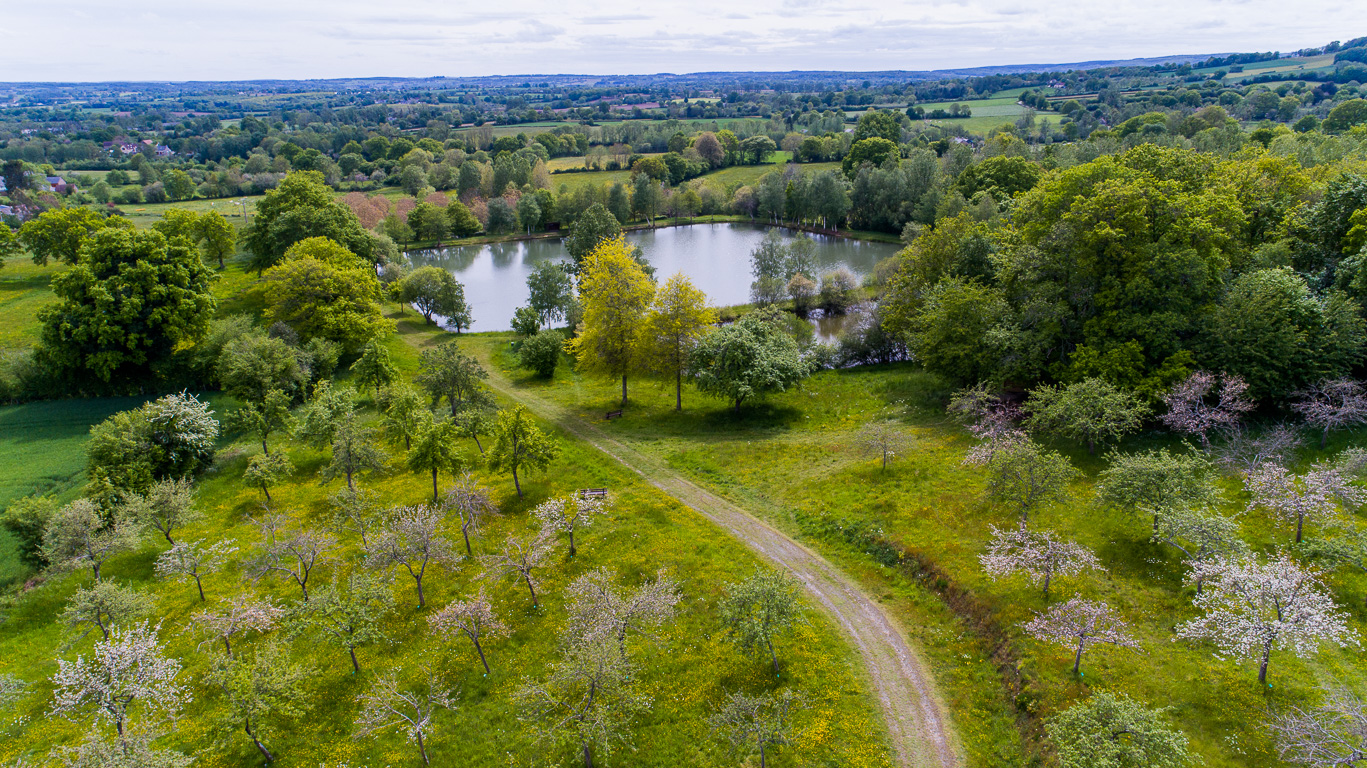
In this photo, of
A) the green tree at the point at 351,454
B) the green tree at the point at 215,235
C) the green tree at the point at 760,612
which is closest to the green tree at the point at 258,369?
the green tree at the point at 351,454

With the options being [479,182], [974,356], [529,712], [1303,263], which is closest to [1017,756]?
[529,712]

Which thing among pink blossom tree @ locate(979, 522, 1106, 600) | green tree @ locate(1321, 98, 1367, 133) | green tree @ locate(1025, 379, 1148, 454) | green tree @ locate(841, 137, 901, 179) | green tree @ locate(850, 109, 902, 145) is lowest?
pink blossom tree @ locate(979, 522, 1106, 600)

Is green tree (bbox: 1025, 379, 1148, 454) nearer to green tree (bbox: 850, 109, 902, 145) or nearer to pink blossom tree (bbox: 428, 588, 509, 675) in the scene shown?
pink blossom tree (bbox: 428, 588, 509, 675)

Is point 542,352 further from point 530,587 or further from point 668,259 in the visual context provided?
point 668,259

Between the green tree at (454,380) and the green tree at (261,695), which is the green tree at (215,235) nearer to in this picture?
the green tree at (454,380)

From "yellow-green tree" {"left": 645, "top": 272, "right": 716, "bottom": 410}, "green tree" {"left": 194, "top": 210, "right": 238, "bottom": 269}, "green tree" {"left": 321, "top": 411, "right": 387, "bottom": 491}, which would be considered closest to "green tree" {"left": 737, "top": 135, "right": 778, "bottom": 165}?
"green tree" {"left": 194, "top": 210, "right": 238, "bottom": 269}

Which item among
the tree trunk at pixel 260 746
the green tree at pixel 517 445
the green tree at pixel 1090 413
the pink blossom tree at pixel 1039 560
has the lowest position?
the tree trunk at pixel 260 746

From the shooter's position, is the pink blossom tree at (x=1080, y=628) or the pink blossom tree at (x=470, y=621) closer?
the pink blossom tree at (x=1080, y=628)
